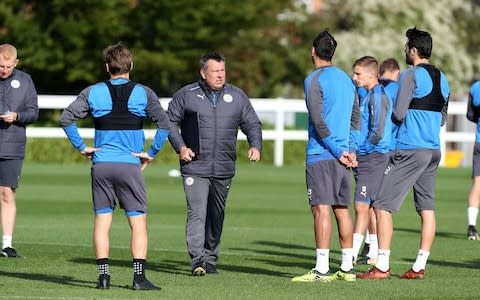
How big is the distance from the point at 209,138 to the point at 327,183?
1.52 metres

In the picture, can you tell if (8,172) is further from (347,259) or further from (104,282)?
(347,259)

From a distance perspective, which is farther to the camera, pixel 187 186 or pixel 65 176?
pixel 65 176

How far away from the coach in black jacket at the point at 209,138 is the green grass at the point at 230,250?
0.52 metres

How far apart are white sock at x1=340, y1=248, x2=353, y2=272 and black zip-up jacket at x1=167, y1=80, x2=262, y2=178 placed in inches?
57.1

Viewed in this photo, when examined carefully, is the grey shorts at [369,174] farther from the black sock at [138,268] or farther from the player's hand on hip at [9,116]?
the player's hand on hip at [9,116]

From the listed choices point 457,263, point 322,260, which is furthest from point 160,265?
point 457,263

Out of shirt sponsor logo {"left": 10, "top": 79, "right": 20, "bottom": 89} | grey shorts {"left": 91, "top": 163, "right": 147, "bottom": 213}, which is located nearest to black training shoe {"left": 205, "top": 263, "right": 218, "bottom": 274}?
grey shorts {"left": 91, "top": 163, "right": 147, "bottom": 213}

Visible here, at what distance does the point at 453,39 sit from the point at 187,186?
38.7 m

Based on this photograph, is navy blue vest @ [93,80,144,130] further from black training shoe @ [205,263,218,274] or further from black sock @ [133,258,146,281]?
black training shoe @ [205,263,218,274]

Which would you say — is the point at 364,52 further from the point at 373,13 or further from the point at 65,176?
the point at 65,176

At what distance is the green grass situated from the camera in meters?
11.2

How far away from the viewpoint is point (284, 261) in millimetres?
14008

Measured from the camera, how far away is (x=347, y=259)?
1205 centimetres

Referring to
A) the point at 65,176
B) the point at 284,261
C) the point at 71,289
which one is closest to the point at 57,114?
the point at 65,176
